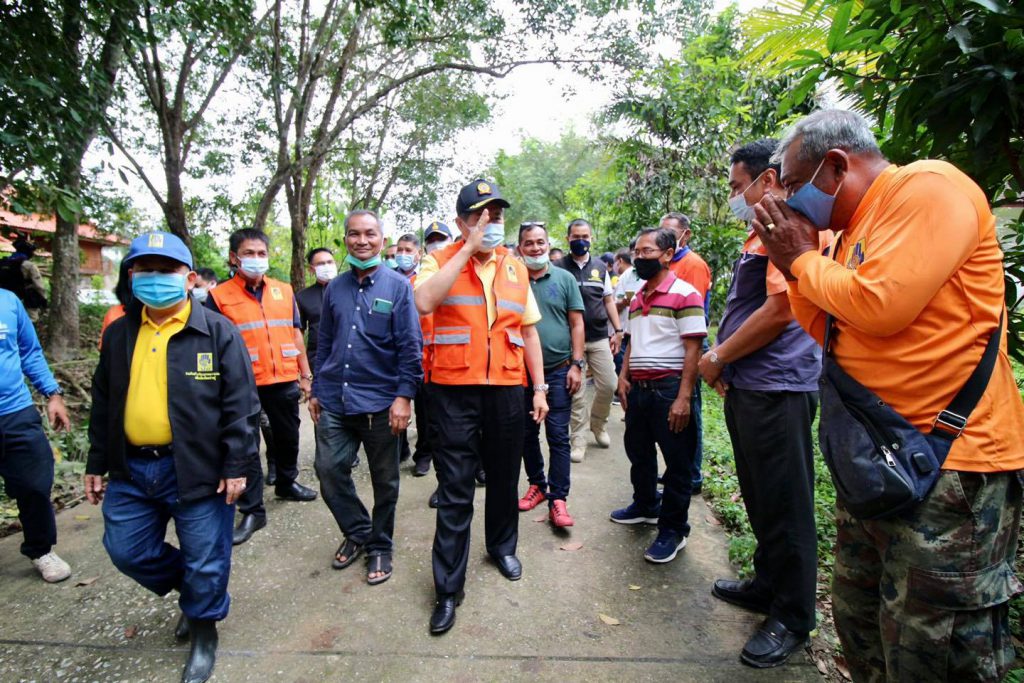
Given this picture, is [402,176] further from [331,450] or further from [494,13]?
[331,450]

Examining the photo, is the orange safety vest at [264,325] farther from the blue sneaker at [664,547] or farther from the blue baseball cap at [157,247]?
the blue sneaker at [664,547]

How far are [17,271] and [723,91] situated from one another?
7.34 meters

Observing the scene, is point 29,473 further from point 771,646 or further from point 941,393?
point 941,393

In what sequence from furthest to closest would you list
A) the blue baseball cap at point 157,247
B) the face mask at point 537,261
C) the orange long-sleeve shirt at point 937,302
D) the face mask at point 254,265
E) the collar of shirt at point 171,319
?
the face mask at point 537,261 < the face mask at point 254,265 < the collar of shirt at point 171,319 < the blue baseball cap at point 157,247 < the orange long-sleeve shirt at point 937,302

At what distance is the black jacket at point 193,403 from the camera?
229cm

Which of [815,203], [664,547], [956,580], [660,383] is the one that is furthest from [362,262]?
[956,580]

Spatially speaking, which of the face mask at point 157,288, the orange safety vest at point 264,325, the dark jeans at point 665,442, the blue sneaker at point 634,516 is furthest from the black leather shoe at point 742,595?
the orange safety vest at point 264,325

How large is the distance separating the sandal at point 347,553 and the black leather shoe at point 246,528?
0.72 meters

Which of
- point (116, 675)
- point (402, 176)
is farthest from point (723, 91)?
point (402, 176)

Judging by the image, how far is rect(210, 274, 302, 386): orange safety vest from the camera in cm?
382

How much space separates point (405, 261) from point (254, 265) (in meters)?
2.27

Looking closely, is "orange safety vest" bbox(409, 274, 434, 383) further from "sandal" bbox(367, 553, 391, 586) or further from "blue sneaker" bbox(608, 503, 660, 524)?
"blue sneaker" bbox(608, 503, 660, 524)

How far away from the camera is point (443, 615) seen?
260 cm

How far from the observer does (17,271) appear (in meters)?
3.24
